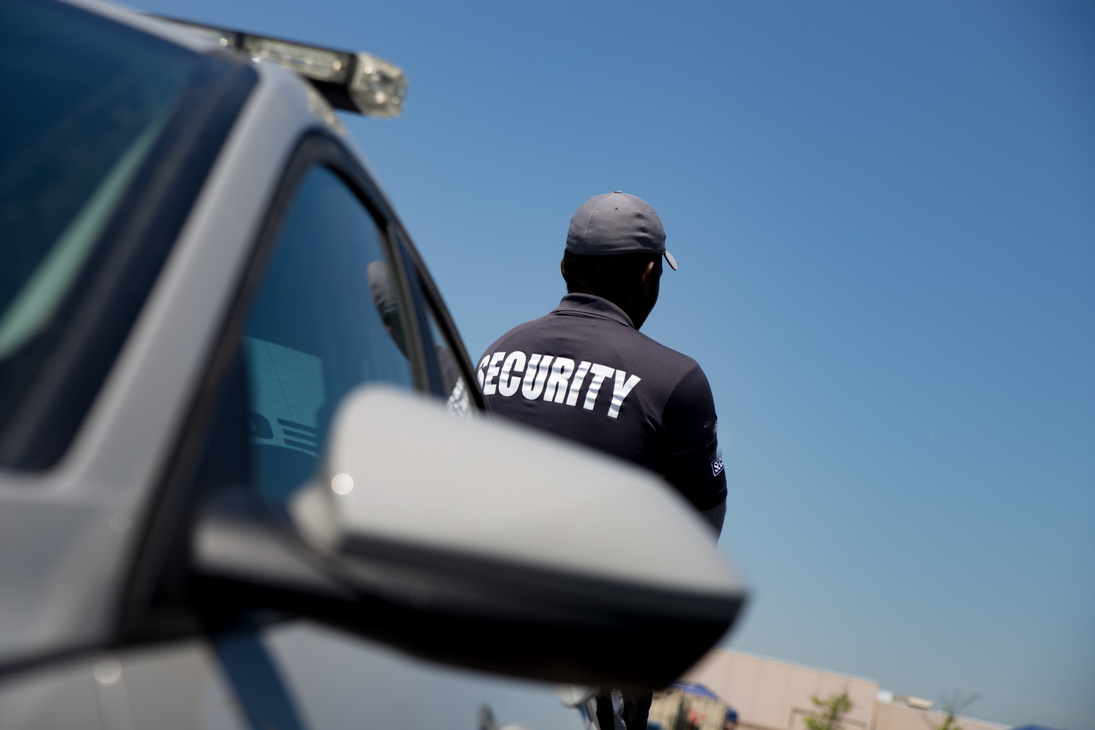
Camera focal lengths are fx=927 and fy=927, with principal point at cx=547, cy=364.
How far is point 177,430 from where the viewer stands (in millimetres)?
718

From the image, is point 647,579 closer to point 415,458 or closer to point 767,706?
point 415,458

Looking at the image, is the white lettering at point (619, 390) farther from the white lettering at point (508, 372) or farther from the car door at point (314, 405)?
the car door at point (314, 405)

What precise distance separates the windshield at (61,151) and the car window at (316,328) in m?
0.22

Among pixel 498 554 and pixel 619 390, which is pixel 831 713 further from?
pixel 498 554

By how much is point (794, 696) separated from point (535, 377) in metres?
45.5

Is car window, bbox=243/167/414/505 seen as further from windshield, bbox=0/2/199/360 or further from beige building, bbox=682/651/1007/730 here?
beige building, bbox=682/651/1007/730

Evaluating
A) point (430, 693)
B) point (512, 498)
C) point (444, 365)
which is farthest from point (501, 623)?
point (444, 365)

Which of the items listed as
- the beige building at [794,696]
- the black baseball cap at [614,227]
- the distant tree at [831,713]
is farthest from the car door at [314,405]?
the beige building at [794,696]

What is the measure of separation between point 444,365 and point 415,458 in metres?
1.49

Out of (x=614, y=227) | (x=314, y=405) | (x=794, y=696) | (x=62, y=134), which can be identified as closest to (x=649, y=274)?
(x=614, y=227)

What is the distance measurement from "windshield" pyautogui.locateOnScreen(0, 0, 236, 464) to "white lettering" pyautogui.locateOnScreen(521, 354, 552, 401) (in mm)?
1793

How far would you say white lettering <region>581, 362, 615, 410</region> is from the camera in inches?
104

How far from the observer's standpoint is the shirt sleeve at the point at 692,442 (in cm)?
262

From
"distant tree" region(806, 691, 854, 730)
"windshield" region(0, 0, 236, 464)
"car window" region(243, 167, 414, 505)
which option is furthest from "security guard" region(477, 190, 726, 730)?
"distant tree" region(806, 691, 854, 730)
